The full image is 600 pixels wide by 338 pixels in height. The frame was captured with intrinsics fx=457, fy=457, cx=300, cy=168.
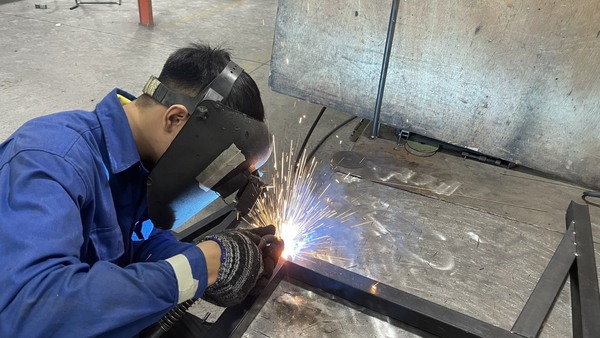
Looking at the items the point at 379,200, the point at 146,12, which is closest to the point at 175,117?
the point at 379,200

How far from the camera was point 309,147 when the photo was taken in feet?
10.9

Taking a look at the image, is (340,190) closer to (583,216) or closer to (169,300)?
(583,216)

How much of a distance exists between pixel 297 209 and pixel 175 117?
141 cm

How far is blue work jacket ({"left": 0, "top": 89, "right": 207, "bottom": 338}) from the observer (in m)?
0.89

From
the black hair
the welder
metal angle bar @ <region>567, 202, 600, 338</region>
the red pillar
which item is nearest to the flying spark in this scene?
the welder

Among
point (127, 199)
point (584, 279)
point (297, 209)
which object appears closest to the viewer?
point (127, 199)

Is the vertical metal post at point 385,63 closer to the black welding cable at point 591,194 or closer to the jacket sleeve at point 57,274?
the black welding cable at point 591,194

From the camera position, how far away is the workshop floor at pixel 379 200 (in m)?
1.89

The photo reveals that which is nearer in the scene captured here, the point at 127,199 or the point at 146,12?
the point at 127,199

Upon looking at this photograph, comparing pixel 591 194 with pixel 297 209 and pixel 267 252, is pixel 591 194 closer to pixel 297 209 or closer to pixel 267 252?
pixel 297 209

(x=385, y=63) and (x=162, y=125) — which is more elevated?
(x=162, y=125)

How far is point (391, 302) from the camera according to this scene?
1.30 metres

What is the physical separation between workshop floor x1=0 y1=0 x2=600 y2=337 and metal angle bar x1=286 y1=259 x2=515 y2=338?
55 millimetres

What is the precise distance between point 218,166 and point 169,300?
0.37 meters
